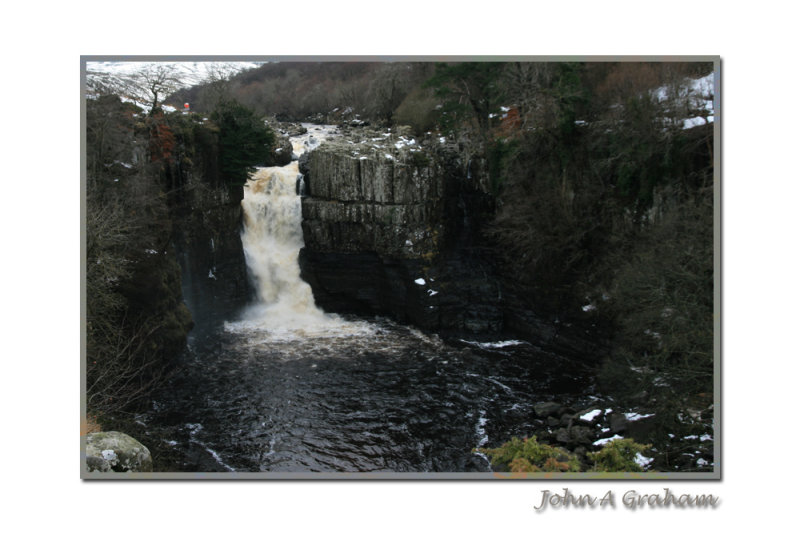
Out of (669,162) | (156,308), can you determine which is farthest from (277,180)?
(669,162)

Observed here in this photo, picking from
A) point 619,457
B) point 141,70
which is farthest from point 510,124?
point 619,457

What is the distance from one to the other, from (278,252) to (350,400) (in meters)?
8.42

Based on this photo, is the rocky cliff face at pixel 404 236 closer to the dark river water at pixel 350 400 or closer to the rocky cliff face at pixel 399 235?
the rocky cliff face at pixel 399 235

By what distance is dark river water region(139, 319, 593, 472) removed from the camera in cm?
1116

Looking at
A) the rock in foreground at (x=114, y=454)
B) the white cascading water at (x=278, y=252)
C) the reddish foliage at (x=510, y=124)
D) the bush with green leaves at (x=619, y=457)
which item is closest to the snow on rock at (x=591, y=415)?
the bush with green leaves at (x=619, y=457)

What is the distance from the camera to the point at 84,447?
732 centimetres

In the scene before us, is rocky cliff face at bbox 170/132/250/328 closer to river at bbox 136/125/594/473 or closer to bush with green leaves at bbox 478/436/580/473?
river at bbox 136/125/594/473

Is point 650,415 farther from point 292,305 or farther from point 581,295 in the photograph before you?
point 292,305

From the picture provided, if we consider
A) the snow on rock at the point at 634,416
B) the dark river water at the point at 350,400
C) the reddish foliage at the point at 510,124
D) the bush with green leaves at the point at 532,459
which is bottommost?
the dark river water at the point at 350,400

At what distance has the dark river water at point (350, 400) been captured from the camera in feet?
36.6

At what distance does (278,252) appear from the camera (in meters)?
20.5

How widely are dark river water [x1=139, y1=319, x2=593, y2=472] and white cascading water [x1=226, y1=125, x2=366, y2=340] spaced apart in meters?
1.59

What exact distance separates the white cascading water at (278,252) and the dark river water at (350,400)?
159cm

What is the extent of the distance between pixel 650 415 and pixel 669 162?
563 cm
